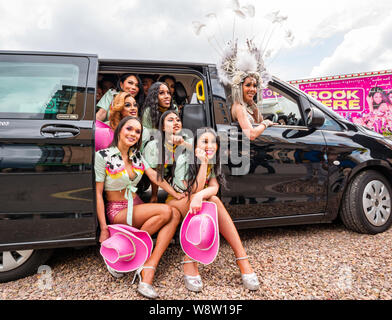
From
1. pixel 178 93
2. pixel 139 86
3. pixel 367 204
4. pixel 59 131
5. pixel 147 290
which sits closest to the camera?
pixel 147 290

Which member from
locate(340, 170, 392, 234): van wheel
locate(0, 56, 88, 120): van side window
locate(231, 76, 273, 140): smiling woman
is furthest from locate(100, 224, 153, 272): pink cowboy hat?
locate(340, 170, 392, 234): van wheel

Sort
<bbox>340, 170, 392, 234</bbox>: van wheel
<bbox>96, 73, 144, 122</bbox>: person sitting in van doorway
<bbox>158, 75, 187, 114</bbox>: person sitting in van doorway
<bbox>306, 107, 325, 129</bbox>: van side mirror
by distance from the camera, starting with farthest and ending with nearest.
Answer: <bbox>158, 75, 187, 114</bbox>: person sitting in van doorway, <bbox>340, 170, 392, 234</bbox>: van wheel, <bbox>306, 107, 325, 129</bbox>: van side mirror, <bbox>96, 73, 144, 122</bbox>: person sitting in van doorway

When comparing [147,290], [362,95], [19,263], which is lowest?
[147,290]

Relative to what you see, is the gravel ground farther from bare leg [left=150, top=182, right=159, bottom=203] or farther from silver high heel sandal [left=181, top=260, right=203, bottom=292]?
bare leg [left=150, top=182, right=159, bottom=203]

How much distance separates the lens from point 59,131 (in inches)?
79.0

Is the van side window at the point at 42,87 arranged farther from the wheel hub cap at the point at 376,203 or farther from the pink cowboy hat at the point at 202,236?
the wheel hub cap at the point at 376,203

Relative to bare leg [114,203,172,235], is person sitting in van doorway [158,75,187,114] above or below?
above

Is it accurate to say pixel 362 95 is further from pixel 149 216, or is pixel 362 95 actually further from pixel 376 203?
pixel 149 216

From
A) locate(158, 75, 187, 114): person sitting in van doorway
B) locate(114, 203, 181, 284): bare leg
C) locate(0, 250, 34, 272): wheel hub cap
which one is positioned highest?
locate(158, 75, 187, 114): person sitting in van doorway

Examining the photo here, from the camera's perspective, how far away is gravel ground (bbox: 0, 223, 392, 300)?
6.38ft

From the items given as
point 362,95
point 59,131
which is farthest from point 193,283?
point 362,95

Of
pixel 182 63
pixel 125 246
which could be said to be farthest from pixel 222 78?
pixel 125 246

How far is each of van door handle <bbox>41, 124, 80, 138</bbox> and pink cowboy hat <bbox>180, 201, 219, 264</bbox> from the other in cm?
107

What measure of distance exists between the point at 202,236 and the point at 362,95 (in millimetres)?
11587
